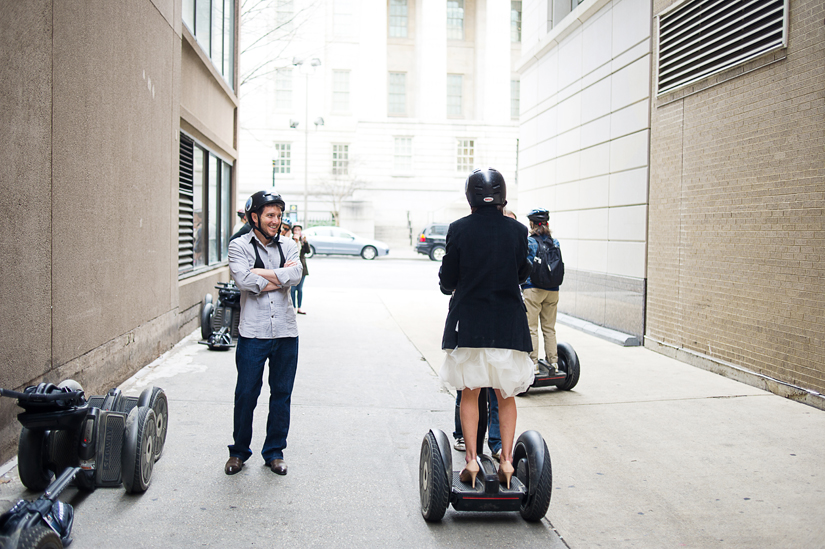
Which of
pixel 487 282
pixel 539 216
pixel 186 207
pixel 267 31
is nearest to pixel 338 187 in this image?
pixel 267 31

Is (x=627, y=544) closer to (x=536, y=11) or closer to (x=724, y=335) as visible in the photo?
(x=724, y=335)

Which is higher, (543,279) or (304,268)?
(543,279)

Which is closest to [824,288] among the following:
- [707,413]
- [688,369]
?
[707,413]

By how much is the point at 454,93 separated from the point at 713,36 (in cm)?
3777

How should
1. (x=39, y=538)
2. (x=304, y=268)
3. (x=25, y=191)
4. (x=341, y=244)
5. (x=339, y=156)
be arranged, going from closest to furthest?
(x=39, y=538), (x=25, y=191), (x=304, y=268), (x=341, y=244), (x=339, y=156)

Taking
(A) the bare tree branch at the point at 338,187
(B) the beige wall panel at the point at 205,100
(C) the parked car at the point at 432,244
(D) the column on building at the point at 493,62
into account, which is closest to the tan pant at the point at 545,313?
(B) the beige wall panel at the point at 205,100

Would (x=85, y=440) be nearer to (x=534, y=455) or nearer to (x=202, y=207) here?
(x=534, y=455)

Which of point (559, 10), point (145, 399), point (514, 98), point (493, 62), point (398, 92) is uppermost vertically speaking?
point (493, 62)

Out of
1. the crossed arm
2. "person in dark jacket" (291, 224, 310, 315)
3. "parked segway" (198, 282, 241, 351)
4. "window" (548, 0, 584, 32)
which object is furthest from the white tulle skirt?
"window" (548, 0, 584, 32)

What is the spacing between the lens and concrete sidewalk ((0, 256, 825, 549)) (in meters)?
3.81

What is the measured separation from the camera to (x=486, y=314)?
3.91m

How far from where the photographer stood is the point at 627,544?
3.71m

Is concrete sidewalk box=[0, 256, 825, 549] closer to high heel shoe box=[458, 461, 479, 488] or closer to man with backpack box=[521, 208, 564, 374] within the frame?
high heel shoe box=[458, 461, 479, 488]

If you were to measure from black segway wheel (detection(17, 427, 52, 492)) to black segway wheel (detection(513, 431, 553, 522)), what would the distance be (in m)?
2.81
